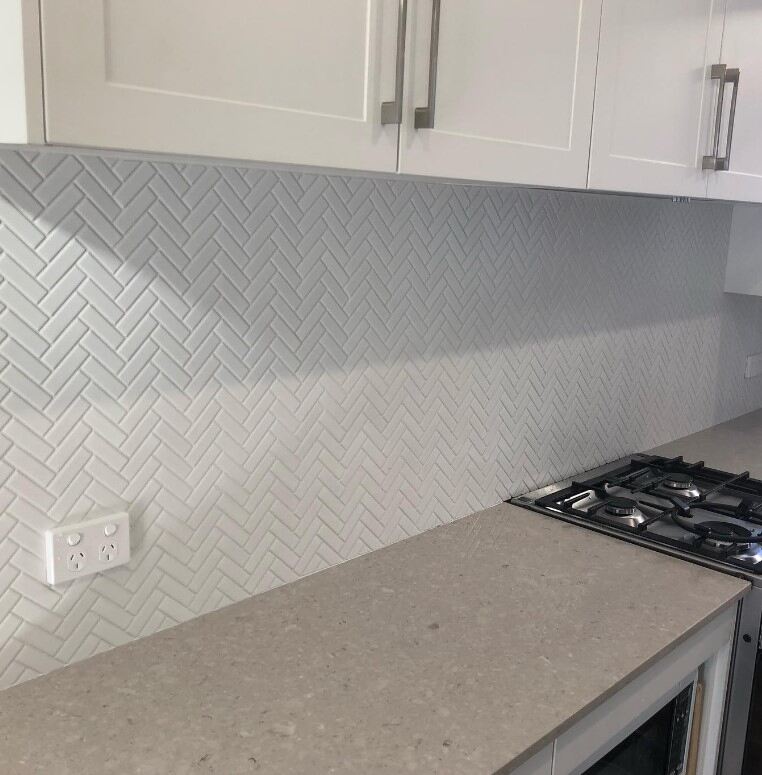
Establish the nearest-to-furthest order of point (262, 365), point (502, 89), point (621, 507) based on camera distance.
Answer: point (502, 89), point (262, 365), point (621, 507)

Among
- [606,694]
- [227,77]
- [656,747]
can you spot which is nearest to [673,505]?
[656,747]

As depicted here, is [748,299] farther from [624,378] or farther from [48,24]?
[48,24]

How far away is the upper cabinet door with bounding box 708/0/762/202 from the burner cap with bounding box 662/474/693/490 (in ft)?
2.25

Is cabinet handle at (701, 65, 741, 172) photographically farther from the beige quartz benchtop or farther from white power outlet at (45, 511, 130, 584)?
white power outlet at (45, 511, 130, 584)

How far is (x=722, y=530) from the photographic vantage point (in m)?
1.76

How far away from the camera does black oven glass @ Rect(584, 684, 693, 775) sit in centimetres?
133

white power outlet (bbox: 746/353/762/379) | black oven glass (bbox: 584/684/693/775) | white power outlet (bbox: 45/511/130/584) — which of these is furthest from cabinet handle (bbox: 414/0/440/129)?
white power outlet (bbox: 746/353/762/379)

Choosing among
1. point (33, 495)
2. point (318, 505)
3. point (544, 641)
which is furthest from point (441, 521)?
point (33, 495)

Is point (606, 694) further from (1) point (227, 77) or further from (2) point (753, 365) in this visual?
(2) point (753, 365)

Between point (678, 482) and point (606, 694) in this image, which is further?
point (678, 482)

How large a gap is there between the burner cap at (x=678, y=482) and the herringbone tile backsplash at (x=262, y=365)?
21cm

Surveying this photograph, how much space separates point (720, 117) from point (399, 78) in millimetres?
909

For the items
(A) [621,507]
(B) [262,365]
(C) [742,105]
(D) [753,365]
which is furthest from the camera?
(D) [753,365]

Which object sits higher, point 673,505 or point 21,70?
point 21,70
